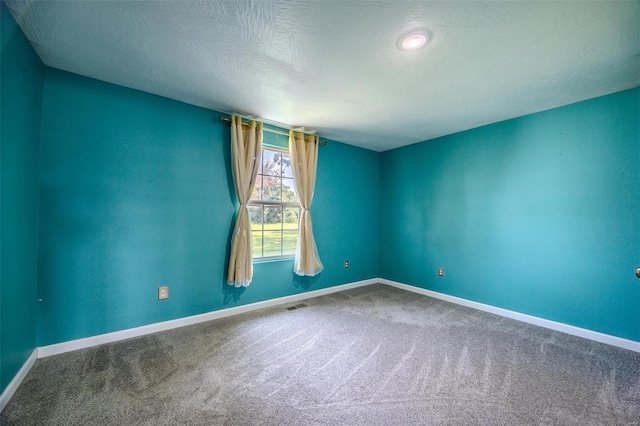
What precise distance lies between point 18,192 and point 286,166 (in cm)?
233

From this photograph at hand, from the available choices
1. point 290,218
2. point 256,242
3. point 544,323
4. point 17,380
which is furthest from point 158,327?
point 544,323

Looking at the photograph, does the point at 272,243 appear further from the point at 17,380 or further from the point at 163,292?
the point at 17,380

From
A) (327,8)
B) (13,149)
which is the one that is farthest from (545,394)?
(13,149)

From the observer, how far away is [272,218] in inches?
125

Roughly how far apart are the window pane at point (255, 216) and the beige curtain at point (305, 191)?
541 mm

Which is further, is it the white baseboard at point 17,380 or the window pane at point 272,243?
the window pane at point 272,243

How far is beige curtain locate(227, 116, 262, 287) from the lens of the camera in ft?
8.82

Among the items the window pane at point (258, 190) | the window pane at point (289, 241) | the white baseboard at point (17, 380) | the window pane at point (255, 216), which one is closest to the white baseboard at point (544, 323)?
the window pane at point (289, 241)

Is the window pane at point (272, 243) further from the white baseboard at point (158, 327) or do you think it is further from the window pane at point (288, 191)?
the white baseboard at point (158, 327)

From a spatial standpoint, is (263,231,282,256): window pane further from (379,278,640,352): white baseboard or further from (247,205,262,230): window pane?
(379,278,640,352): white baseboard

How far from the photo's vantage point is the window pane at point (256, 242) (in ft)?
9.81

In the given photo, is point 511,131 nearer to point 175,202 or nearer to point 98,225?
point 175,202

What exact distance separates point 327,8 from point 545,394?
106 inches

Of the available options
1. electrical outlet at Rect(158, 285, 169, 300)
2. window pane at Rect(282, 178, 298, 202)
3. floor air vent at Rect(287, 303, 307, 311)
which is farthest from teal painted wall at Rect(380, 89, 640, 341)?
electrical outlet at Rect(158, 285, 169, 300)
